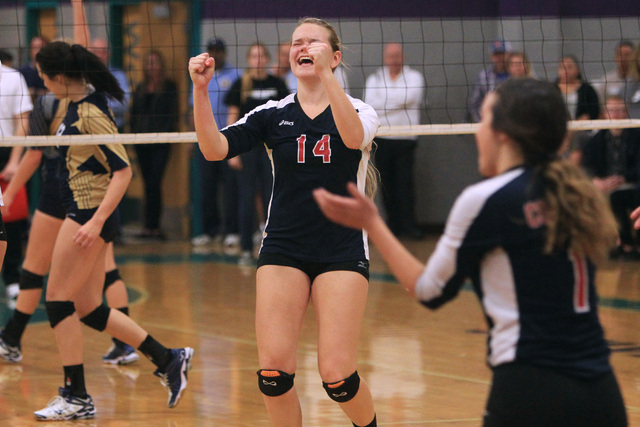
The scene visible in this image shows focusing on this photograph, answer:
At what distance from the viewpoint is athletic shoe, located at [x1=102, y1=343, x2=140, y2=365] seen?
5707 millimetres

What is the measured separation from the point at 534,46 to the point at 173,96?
4.03 meters

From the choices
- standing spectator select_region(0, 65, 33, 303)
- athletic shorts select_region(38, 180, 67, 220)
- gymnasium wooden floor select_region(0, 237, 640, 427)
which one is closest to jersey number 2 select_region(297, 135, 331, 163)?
gymnasium wooden floor select_region(0, 237, 640, 427)

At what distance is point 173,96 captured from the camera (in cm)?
1060

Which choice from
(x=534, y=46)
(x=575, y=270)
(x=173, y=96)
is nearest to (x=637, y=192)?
(x=534, y=46)

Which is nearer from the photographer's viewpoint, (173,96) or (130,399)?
(130,399)

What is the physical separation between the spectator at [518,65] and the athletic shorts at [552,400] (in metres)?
7.34

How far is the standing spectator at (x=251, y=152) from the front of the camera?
28.9 feet

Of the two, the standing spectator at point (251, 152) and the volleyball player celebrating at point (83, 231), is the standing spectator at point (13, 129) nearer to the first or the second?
the volleyball player celebrating at point (83, 231)

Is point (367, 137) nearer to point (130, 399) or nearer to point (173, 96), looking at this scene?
point (130, 399)

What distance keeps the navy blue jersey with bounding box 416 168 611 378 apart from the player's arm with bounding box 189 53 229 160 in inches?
56.9

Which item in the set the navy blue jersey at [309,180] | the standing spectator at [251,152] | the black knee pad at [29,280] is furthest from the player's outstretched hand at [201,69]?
the standing spectator at [251,152]

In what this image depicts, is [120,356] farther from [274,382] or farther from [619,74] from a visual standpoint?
[619,74]

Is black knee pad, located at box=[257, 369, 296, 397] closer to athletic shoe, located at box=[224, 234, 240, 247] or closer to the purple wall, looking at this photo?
athletic shoe, located at box=[224, 234, 240, 247]

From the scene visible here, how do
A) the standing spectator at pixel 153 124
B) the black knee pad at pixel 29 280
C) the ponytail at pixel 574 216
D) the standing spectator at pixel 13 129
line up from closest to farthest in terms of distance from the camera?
the ponytail at pixel 574 216
the black knee pad at pixel 29 280
the standing spectator at pixel 13 129
the standing spectator at pixel 153 124
